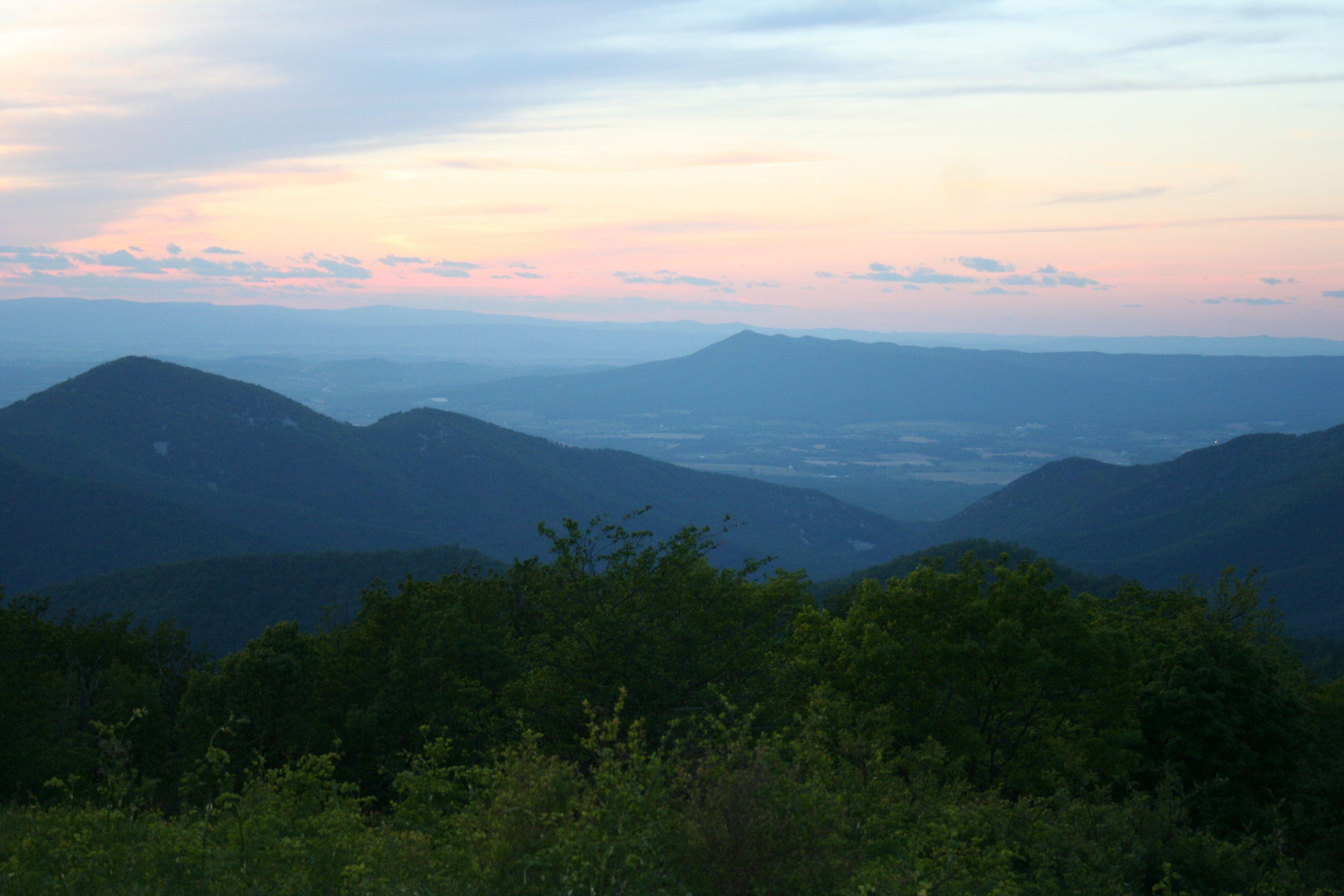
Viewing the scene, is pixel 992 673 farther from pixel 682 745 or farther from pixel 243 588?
pixel 243 588

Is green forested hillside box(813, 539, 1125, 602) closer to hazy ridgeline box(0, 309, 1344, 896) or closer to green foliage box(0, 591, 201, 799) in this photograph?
hazy ridgeline box(0, 309, 1344, 896)

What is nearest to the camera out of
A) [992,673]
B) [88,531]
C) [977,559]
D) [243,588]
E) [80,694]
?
[992,673]

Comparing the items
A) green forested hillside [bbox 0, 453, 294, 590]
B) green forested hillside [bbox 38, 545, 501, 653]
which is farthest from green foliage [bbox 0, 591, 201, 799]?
green forested hillside [bbox 0, 453, 294, 590]

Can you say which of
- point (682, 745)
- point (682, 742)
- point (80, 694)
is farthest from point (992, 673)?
point (80, 694)

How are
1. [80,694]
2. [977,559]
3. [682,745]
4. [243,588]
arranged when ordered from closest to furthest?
[682,745] < [80,694] < [977,559] < [243,588]

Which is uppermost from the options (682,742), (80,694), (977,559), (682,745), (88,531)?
(682,742)

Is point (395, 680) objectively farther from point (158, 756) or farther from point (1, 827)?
point (1, 827)

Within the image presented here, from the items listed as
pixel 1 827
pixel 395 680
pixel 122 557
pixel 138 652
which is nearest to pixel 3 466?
pixel 122 557
